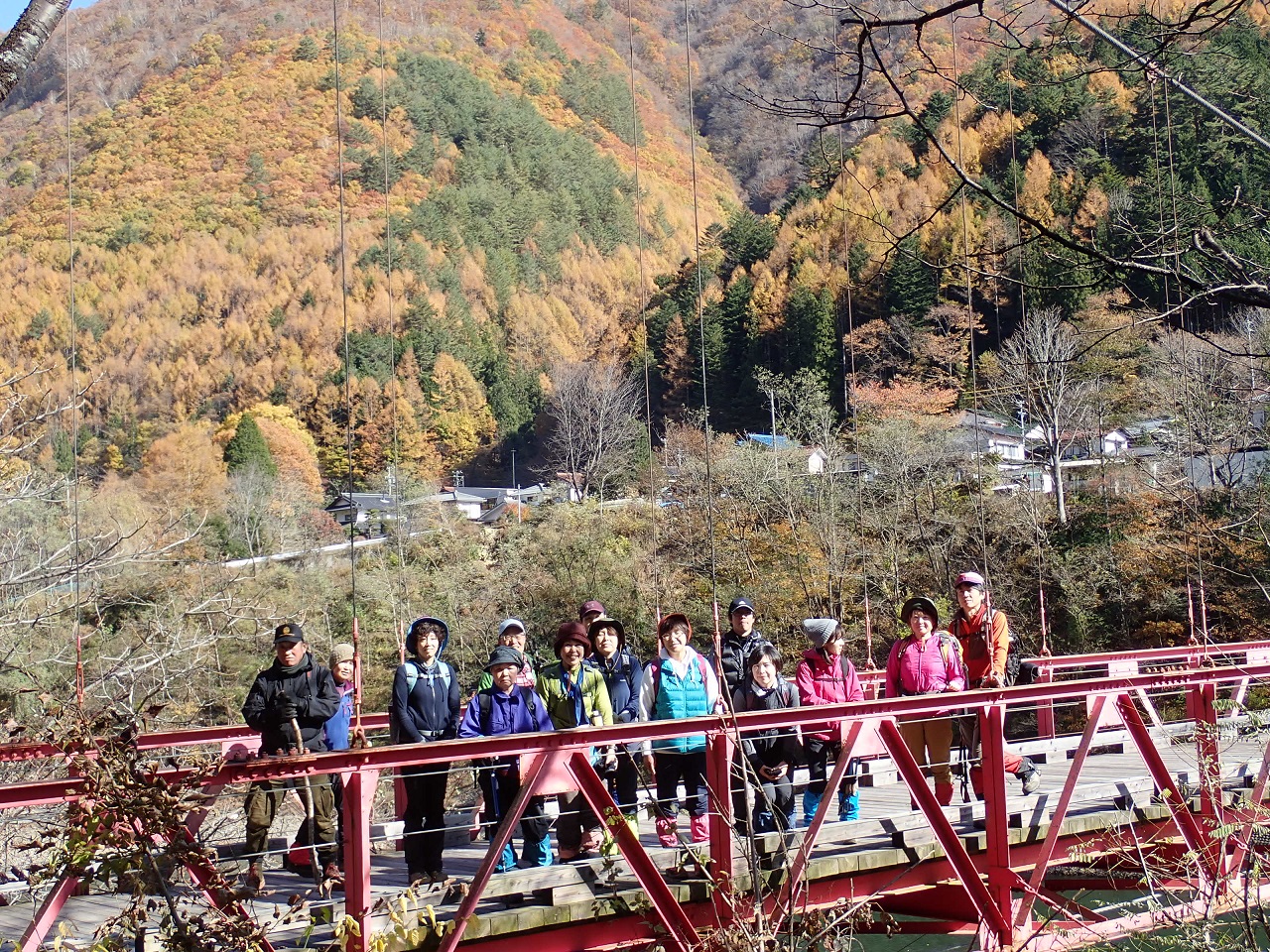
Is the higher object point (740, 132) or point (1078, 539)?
point (740, 132)

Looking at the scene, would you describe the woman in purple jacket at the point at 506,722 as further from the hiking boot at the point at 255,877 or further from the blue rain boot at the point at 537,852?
the hiking boot at the point at 255,877

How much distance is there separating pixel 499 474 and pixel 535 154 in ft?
109

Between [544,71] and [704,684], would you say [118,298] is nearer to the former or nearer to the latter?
[544,71]

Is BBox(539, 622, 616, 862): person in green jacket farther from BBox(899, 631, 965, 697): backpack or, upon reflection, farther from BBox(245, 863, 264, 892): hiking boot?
BBox(899, 631, 965, 697): backpack

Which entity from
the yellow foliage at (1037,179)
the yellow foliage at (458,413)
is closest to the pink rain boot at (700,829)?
the yellow foliage at (1037,179)

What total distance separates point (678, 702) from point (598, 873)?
1.26 metres

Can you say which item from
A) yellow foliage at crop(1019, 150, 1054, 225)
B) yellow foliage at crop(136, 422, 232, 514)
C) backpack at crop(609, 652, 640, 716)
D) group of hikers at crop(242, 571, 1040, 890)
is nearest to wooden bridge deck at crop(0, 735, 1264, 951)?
group of hikers at crop(242, 571, 1040, 890)

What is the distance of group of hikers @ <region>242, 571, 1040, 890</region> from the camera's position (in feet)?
20.2

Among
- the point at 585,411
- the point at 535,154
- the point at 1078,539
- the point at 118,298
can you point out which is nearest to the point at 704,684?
the point at 1078,539

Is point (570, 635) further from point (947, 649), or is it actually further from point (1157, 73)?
point (1157, 73)

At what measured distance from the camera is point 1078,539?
2939 centimetres

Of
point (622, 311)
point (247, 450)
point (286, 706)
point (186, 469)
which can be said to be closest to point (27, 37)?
point (286, 706)

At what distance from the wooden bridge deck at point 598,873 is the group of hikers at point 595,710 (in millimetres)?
187

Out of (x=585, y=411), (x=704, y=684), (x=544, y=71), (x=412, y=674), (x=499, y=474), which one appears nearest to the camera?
(x=412, y=674)
